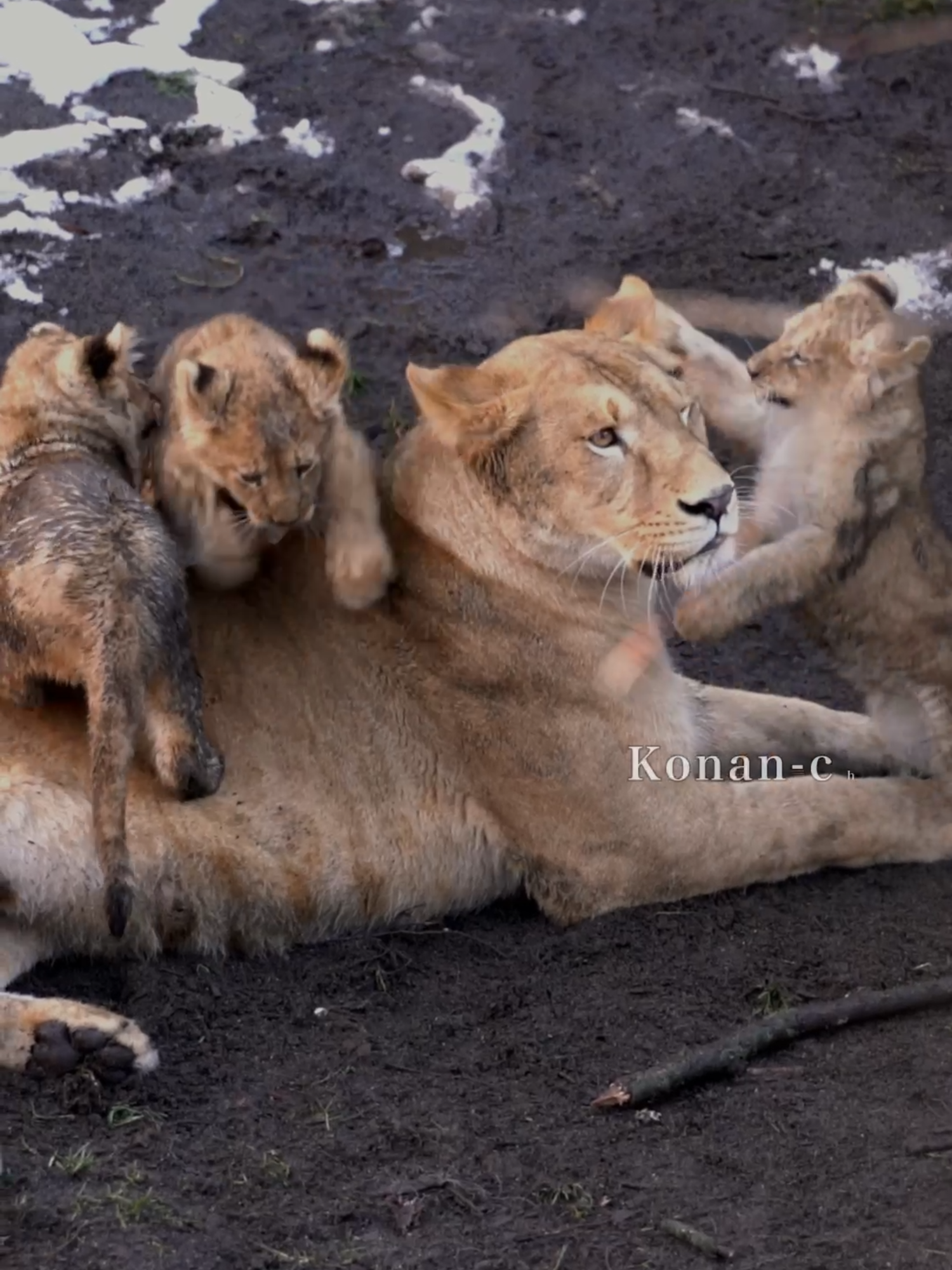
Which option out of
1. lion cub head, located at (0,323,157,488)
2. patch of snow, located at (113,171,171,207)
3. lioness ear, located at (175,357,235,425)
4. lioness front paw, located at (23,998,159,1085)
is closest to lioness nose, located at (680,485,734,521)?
lioness ear, located at (175,357,235,425)

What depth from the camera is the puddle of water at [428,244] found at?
952 centimetres

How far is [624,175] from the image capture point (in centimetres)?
1019

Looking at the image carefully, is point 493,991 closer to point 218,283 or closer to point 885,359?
point 885,359

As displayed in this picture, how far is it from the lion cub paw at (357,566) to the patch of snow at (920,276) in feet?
14.0

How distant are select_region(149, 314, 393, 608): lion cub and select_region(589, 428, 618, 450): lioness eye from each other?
653 millimetres

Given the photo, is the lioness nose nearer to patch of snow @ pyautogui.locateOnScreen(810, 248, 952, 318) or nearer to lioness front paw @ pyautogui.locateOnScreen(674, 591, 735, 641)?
lioness front paw @ pyautogui.locateOnScreen(674, 591, 735, 641)

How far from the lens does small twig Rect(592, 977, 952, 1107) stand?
16.3ft

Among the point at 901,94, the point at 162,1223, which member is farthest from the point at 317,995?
the point at 901,94

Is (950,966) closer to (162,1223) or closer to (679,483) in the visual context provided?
(679,483)

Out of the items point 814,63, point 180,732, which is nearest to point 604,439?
point 180,732

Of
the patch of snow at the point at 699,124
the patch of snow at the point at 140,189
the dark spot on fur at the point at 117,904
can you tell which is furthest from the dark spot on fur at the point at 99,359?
the patch of snow at the point at 699,124

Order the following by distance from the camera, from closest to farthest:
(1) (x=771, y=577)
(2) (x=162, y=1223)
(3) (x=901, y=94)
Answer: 1. (2) (x=162, y=1223)
2. (1) (x=771, y=577)
3. (3) (x=901, y=94)

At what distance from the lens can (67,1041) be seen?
5.09m

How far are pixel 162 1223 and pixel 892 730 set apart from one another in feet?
10.6
